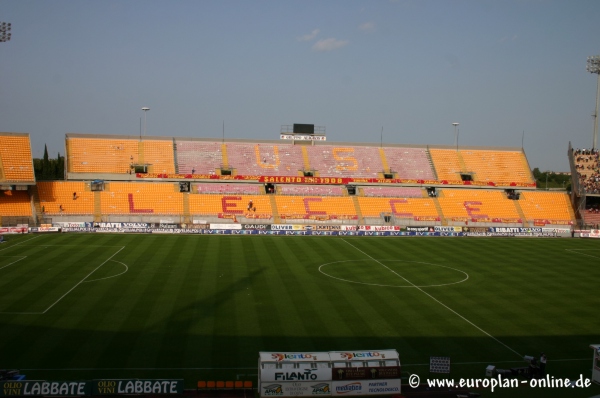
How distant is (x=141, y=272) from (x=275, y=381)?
1957 cm

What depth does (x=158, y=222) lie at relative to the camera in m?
55.7

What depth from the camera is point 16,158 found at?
5550cm

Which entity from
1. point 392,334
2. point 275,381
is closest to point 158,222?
point 392,334

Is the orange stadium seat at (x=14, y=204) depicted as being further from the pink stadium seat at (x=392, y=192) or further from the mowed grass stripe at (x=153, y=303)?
the pink stadium seat at (x=392, y=192)

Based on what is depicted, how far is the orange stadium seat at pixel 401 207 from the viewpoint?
62.2 meters

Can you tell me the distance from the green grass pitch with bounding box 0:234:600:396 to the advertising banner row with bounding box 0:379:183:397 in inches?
47.3

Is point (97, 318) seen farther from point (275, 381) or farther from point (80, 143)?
point (80, 143)

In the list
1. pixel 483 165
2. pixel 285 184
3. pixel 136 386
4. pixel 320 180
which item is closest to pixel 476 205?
pixel 483 165

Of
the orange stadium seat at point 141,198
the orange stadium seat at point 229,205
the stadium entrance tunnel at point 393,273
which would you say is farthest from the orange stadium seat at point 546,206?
the orange stadium seat at point 141,198

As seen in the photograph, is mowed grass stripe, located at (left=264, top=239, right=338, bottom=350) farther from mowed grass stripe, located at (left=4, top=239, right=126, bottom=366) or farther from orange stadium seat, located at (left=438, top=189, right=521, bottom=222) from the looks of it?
orange stadium seat, located at (left=438, top=189, right=521, bottom=222)

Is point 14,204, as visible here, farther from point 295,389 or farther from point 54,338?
point 295,389

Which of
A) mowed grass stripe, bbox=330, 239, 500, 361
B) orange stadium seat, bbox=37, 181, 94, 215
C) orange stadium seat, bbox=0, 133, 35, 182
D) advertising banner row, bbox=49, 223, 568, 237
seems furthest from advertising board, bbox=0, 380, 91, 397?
orange stadium seat, bbox=0, 133, 35, 182

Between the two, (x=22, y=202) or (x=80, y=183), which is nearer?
(x=22, y=202)

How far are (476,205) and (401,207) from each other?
30.8 ft
